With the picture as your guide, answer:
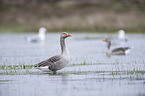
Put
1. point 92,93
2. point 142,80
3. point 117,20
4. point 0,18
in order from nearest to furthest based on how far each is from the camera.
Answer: point 92,93
point 142,80
point 117,20
point 0,18

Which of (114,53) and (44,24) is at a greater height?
(44,24)

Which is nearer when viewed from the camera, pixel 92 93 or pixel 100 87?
pixel 92 93

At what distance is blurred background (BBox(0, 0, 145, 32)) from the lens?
41344 mm

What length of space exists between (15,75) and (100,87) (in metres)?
3.53

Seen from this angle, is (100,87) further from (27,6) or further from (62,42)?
(27,6)

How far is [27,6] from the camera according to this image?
74.8 metres

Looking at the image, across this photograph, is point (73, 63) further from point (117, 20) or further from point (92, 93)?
point (117, 20)

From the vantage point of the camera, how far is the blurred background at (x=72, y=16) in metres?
41.3

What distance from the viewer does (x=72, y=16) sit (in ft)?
174

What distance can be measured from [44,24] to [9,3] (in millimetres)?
34960

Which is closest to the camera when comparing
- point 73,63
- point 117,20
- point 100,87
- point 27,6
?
point 100,87

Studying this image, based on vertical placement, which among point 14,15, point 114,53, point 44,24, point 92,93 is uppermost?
point 14,15

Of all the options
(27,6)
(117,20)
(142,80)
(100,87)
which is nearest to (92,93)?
(100,87)

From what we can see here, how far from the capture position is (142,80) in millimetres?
10836
